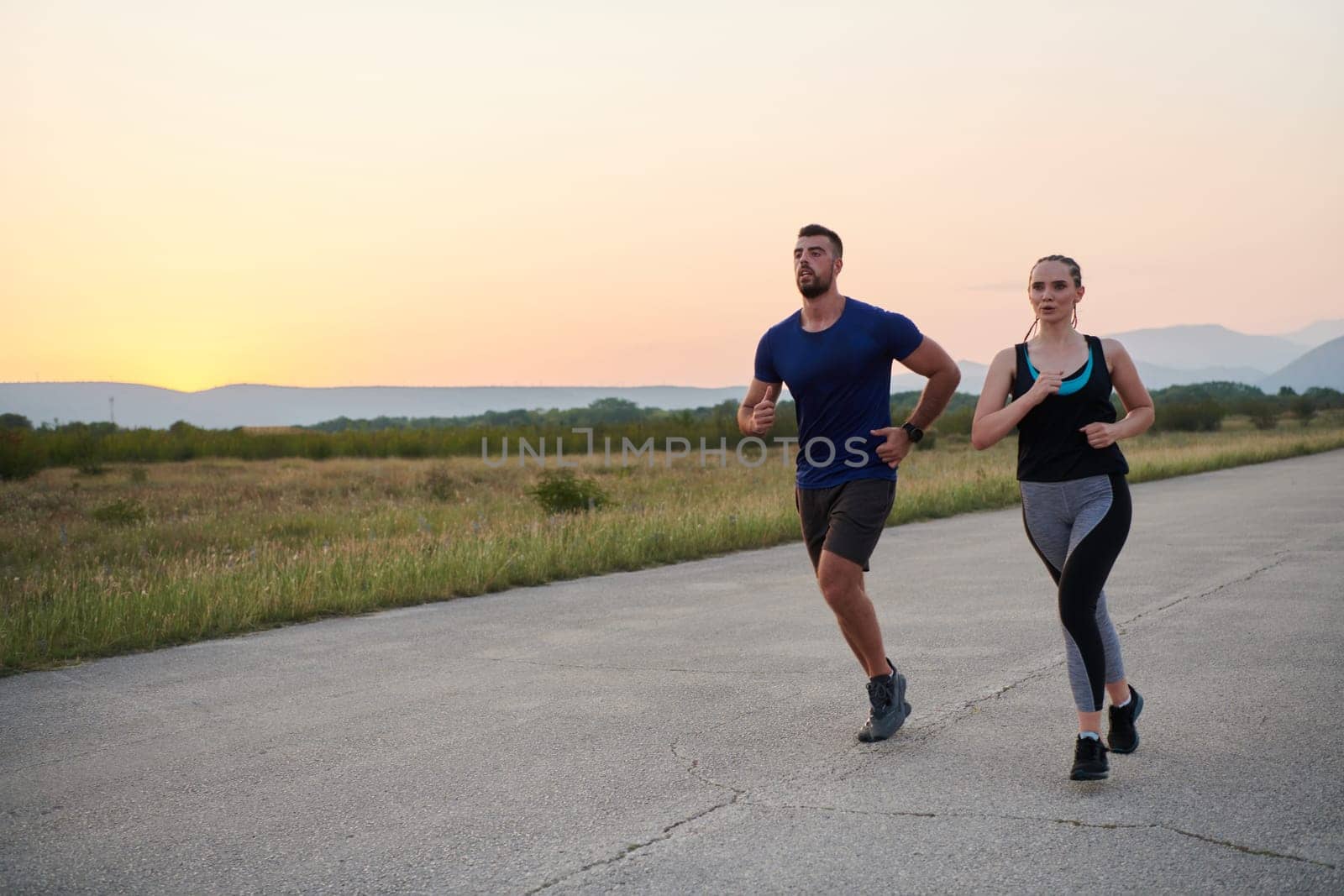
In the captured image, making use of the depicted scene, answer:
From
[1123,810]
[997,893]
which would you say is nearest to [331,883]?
[997,893]

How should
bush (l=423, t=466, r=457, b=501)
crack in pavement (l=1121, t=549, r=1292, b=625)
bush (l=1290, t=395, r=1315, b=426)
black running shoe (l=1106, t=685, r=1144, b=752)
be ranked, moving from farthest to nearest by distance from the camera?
bush (l=1290, t=395, r=1315, b=426) → bush (l=423, t=466, r=457, b=501) → crack in pavement (l=1121, t=549, r=1292, b=625) → black running shoe (l=1106, t=685, r=1144, b=752)

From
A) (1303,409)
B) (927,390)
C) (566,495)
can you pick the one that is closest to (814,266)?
(927,390)

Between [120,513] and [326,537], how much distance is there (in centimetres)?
677

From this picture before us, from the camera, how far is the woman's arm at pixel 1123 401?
190 inches

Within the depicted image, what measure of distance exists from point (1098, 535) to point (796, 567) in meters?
8.05

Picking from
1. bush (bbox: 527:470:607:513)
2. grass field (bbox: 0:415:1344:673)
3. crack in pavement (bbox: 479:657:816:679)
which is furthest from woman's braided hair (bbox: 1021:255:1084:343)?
bush (bbox: 527:470:607:513)

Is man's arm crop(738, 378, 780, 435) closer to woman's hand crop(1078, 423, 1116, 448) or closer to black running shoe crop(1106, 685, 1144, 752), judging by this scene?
woman's hand crop(1078, 423, 1116, 448)

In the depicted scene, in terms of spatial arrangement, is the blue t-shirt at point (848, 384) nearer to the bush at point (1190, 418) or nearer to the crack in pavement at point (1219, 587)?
the crack in pavement at point (1219, 587)

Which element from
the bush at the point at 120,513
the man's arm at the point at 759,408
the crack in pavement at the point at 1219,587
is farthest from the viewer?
the bush at the point at 120,513

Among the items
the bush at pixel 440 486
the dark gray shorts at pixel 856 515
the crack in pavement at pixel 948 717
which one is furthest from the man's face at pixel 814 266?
the bush at pixel 440 486

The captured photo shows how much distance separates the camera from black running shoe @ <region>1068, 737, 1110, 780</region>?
4.83 meters

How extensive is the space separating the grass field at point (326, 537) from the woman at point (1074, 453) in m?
6.36

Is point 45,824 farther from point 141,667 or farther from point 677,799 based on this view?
point 141,667

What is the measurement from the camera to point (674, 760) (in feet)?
17.6
